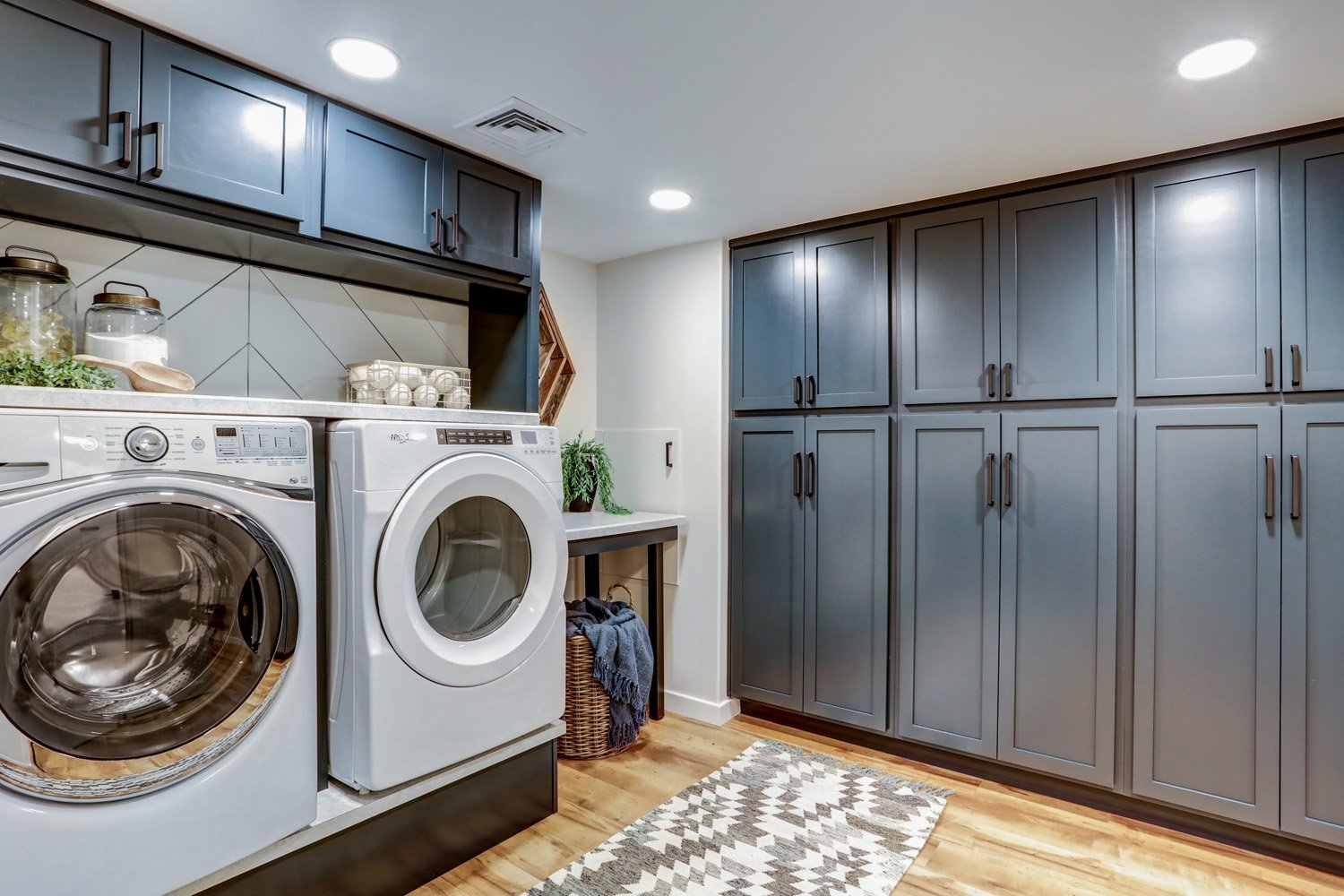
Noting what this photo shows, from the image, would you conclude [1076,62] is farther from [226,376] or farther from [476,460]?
[226,376]

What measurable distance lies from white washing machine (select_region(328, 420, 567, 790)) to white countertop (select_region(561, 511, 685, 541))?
31cm

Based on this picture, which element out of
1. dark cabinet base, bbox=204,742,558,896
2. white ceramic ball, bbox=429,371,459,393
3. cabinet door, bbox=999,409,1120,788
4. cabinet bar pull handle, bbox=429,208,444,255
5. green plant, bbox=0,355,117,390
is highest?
cabinet bar pull handle, bbox=429,208,444,255

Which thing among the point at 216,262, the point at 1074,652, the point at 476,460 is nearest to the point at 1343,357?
the point at 1074,652

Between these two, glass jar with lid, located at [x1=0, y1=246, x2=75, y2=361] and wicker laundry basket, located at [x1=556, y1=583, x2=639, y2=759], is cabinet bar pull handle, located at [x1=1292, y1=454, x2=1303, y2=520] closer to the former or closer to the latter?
wicker laundry basket, located at [x1=556, y1=583, x2=639, y2=759]

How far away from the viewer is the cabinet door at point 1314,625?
1999 mm

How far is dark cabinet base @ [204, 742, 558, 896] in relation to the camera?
64.9 inches

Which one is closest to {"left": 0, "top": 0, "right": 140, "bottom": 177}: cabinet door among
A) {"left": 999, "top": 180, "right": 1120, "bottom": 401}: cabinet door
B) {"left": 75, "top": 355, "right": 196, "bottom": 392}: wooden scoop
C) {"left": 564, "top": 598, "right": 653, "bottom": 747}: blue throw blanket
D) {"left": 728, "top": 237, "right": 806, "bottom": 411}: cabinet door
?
{"left": 75, "top": 355, "right": 196, "bottom": 392}: wooden scoop

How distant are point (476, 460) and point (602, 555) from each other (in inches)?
64.0

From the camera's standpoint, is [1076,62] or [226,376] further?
[226,376]

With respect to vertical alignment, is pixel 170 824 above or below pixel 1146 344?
below

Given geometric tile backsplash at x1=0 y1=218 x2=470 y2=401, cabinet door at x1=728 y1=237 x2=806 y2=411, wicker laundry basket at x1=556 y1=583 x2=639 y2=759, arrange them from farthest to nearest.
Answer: cabinet door at x1=728 y1=237 x2=806 y2=411
wicker laundry basket at x1=556 y1=583 x2=639 y2=759
geometric tile backsplash at x1=0 y1=218 x2=470 y2=401

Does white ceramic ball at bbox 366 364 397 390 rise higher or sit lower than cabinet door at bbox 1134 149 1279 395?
lower

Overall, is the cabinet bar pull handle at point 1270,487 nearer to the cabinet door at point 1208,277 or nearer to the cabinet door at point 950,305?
the cabinet door at point 1208,277

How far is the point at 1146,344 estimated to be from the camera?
7.42ft
